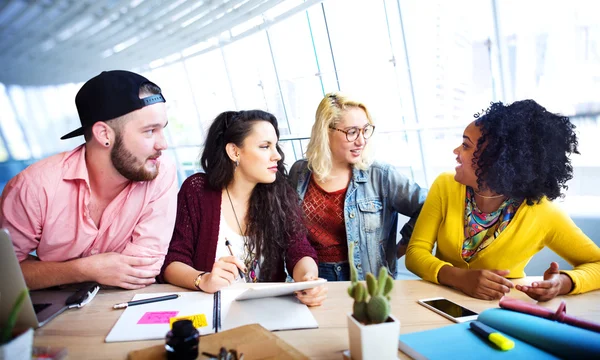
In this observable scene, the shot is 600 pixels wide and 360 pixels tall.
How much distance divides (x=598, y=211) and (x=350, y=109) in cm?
221

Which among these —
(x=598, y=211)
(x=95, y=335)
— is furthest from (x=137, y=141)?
(x=598, y=211)

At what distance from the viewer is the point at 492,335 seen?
1.04 meters

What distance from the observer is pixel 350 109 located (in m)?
2.44

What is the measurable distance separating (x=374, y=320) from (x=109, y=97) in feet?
4.70

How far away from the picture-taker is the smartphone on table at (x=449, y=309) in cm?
122

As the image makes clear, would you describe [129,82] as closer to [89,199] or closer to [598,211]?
[89,199]

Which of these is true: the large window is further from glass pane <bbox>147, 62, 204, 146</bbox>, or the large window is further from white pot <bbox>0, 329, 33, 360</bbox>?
white pot <bbox>0, 329, 33, 360</bbox>

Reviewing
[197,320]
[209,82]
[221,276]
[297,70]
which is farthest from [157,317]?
[209,82]

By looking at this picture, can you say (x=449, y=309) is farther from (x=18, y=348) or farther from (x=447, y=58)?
(x=447, y=58)

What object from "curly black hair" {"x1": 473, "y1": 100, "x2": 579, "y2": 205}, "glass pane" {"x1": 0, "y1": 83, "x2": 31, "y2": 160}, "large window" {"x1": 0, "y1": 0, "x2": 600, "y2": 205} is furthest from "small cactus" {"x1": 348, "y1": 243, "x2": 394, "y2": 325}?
"glass pane" {"x1": 0, "y1": 83, "x2": 31, "y2": 160}

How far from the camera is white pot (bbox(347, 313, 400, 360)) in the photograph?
88cm

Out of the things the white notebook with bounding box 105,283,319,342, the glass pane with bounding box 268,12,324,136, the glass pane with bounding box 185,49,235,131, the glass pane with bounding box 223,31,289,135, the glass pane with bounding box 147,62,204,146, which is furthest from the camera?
the glass pane with bounding box 185,49,235,131

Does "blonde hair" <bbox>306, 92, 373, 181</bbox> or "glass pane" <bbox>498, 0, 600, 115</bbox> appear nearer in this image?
"blonde hair" <bbox>306, 92, 373, 181</bbox>

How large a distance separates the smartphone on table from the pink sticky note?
31.0 inches
